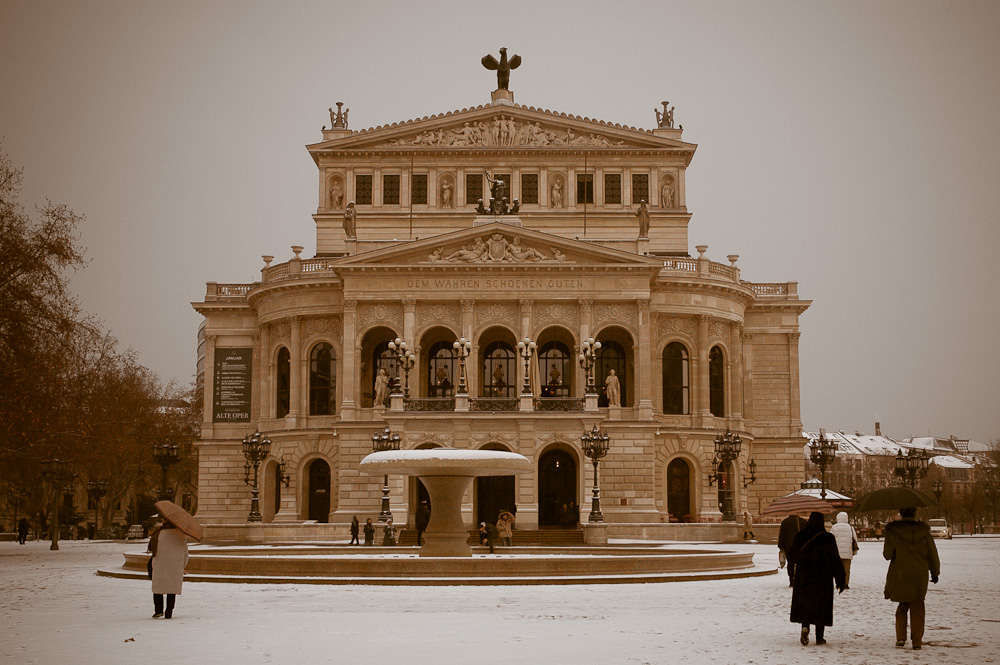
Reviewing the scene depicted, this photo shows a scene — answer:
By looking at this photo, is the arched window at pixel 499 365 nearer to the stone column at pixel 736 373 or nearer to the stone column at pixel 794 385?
the stone column at pixel 736 373

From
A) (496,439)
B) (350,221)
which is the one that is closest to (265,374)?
(350,221)

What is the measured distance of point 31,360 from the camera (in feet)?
120

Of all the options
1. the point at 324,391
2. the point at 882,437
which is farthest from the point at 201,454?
the point at 882,437

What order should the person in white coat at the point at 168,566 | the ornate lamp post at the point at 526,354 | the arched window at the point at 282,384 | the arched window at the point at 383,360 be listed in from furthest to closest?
the arched window at the point at 282,384
the arched window at the point at 383,360
the ornate lamp post at the point at 526,354
the person in white coat at the point at 168,566

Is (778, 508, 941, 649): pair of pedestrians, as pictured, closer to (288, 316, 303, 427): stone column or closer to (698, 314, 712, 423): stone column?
(698, 314, 712, 423): stone column

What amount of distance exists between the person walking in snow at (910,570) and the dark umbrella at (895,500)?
0.25 m

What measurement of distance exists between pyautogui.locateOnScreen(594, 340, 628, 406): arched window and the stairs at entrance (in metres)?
9.71

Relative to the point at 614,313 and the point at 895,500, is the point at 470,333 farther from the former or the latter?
the point at 895,500

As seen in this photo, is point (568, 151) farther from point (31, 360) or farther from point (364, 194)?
point (31, 360)

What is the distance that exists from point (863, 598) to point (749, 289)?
41.3 m

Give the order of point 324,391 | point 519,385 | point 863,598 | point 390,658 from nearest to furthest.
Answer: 1. point 390,658
2. point 863,598
3. point 519,385
4. point 324,391

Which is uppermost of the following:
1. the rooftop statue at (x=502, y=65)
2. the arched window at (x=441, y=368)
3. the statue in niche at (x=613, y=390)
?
the rooftop statue at (x=502, y=65)

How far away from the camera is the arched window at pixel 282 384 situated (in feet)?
201

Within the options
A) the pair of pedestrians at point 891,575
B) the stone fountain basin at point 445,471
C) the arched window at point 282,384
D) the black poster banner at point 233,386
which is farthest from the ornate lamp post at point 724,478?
the pair of pedestrians at point 891,575
